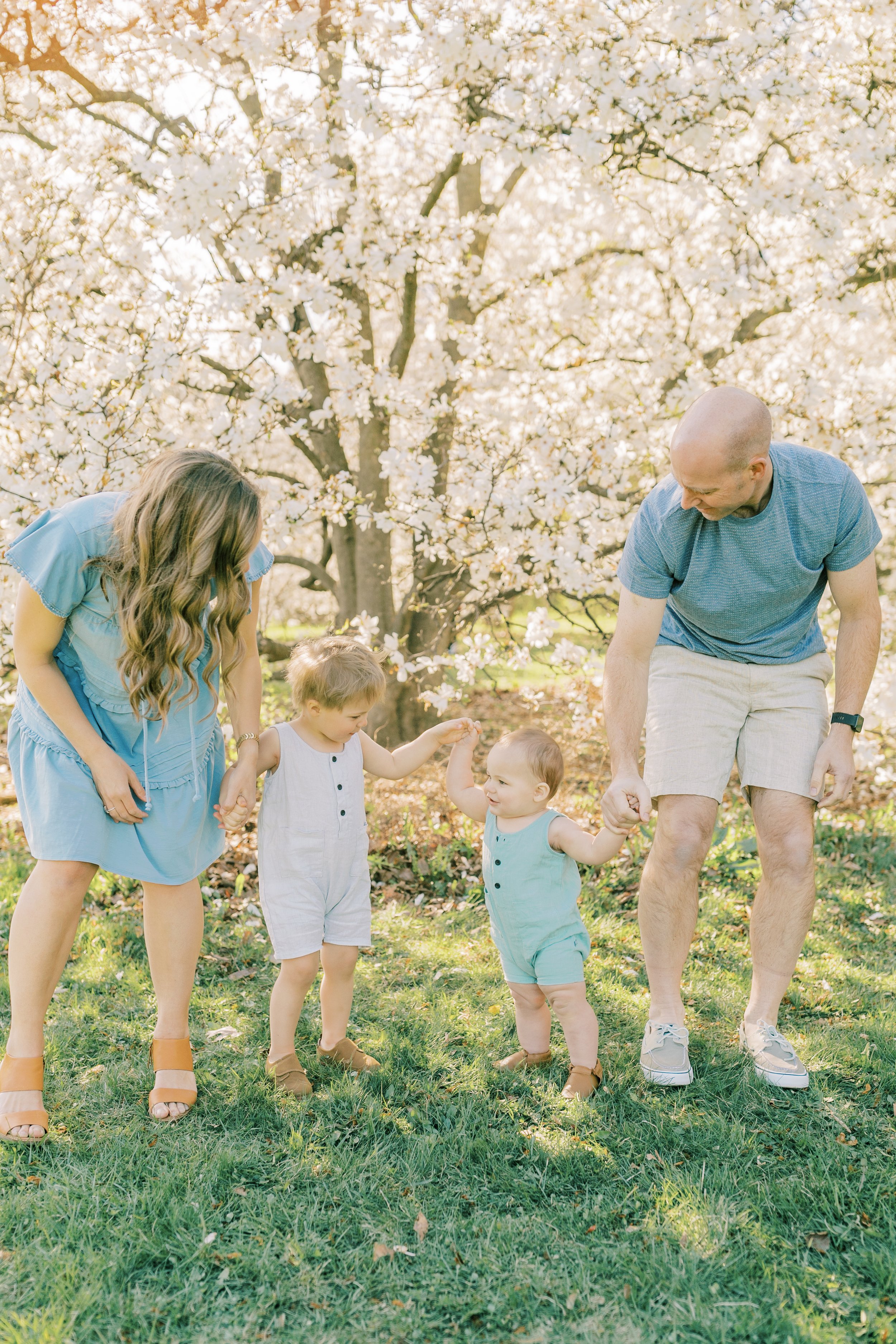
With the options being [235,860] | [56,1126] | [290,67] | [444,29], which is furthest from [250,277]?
[56,1126]

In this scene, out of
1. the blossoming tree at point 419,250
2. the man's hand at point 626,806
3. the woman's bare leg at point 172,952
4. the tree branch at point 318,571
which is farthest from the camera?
the tree branch at point 318,571

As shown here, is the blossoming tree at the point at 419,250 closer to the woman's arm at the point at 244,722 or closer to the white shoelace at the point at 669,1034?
the woman's arm at the point at 244,722

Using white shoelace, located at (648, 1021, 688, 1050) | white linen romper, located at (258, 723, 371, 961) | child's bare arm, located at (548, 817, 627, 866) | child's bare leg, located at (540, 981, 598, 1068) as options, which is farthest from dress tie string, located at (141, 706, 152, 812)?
white shoelace, located at (648, 1021, 688, 1050)

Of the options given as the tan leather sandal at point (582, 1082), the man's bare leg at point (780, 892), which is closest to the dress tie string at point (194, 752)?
the tan leather sandal at point (582, 1082)

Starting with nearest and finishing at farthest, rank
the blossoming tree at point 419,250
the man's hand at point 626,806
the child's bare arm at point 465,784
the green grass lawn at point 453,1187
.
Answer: the green grass lawn at point 453,1187 → the man's hand at point 626,806 → the child's bare arm at point 465,784 → the blossoming tree at point 419,250

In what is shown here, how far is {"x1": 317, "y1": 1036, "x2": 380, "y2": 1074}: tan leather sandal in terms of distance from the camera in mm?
2895

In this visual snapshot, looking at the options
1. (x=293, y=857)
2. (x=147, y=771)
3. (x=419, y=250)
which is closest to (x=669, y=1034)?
(x=293, y=857)

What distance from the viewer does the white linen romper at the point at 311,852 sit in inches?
111

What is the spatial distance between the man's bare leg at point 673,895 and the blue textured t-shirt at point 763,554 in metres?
0.48

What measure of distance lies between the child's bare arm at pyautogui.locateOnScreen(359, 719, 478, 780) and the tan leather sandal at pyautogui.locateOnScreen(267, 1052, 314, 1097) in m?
0.83

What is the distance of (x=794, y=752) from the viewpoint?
9.58ft

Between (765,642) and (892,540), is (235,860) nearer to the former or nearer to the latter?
(765,642)

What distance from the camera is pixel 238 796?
2.76 metres

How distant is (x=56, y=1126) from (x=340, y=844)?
102 centimetres
